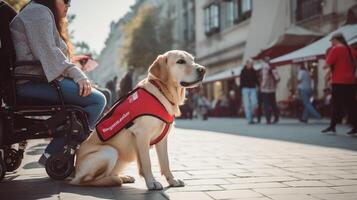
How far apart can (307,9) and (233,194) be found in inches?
792

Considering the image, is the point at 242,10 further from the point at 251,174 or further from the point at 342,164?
the point at 251,174

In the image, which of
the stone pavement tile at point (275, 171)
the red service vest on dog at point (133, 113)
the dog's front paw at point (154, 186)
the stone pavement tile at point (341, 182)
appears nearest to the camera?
the dog's front paw at point (154, 186)

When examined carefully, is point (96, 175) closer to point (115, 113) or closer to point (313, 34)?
point (115, 113)

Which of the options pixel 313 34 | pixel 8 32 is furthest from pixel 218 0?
pixel 8 32

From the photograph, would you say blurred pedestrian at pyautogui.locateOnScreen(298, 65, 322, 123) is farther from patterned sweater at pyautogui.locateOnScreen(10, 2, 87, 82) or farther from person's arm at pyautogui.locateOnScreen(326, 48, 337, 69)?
patterned sweater at pyautogui.locateOnScreen(10, 2, 87, 82)

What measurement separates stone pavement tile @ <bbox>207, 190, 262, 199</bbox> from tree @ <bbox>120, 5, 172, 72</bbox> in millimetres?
38607

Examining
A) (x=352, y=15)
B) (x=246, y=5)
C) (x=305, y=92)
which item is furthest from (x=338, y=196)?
(x=246, y=5)

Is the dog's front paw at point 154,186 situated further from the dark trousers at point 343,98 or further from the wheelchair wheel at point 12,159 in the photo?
the dark trousers at point 343,98

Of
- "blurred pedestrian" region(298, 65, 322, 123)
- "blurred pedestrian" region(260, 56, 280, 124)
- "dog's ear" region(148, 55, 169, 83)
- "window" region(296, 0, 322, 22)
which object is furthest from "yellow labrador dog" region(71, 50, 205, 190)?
"window" region(296, 0, 322, 22)

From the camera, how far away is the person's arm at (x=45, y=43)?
4.14 meters

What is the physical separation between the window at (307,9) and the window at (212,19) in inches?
446

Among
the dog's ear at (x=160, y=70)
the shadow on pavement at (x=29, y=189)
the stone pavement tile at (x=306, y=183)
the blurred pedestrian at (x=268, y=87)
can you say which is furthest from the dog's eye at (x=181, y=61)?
the blurred pedestrian at (x=268, y=87)

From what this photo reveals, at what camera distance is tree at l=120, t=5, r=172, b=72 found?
4197 cm

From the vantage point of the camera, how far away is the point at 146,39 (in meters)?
41.8
